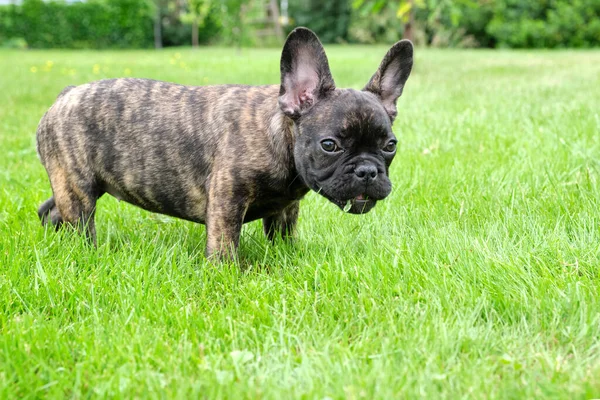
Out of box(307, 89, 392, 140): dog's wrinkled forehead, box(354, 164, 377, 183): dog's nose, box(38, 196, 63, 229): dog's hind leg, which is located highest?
box(307, 89, 392, 140): dog's wrinkled forehead

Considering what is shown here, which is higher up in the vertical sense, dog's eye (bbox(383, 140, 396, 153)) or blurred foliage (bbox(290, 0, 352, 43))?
dog's eye (bbox(383, 140, 396, 153))

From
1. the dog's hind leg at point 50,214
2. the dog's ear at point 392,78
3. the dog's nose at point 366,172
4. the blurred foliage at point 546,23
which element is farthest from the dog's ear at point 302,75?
the blurred foliage at point 546,23

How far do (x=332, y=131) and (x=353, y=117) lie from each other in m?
0.13

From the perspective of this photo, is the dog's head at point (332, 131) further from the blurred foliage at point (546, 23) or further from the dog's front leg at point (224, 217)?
the blurred foliage at point (546, 23)

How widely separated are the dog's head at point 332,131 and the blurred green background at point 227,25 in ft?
78.5

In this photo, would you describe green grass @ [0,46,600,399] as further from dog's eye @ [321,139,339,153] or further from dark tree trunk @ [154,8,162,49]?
dark tree trunk @ [154,8,162,49]

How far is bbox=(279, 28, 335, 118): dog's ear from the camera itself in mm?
3471

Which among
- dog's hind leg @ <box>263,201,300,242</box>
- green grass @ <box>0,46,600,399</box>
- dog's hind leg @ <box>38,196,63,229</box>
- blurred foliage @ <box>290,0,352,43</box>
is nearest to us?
green grass @ <box>0,46,600,399</box>

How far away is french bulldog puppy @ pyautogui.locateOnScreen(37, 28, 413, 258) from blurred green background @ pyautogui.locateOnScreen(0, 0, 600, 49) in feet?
77.2

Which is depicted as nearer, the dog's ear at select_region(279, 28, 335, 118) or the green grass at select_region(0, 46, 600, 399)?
the green grass at select_region(0, 46, 600, 399)

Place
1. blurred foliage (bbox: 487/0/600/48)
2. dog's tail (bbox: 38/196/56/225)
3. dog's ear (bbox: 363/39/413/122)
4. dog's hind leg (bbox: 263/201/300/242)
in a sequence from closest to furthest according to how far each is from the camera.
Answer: dog's ear (bbox: 363/39/413/122) → dog's hind leg (bbox: 263/201/300/242) → dog's tail (bbox: 38/196/56/225) → blurred foliage (bbox: 487/0/600/48)

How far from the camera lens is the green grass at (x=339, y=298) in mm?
2301

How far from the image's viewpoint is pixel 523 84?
11.5 metres

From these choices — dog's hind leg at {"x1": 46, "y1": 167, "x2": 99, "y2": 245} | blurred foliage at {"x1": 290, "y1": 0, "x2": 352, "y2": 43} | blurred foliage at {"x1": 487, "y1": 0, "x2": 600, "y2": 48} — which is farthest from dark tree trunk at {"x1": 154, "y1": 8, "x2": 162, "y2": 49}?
dog's hind leg at {"x1": 46, "y1": 167, "x2": 99, "y2": 245}
